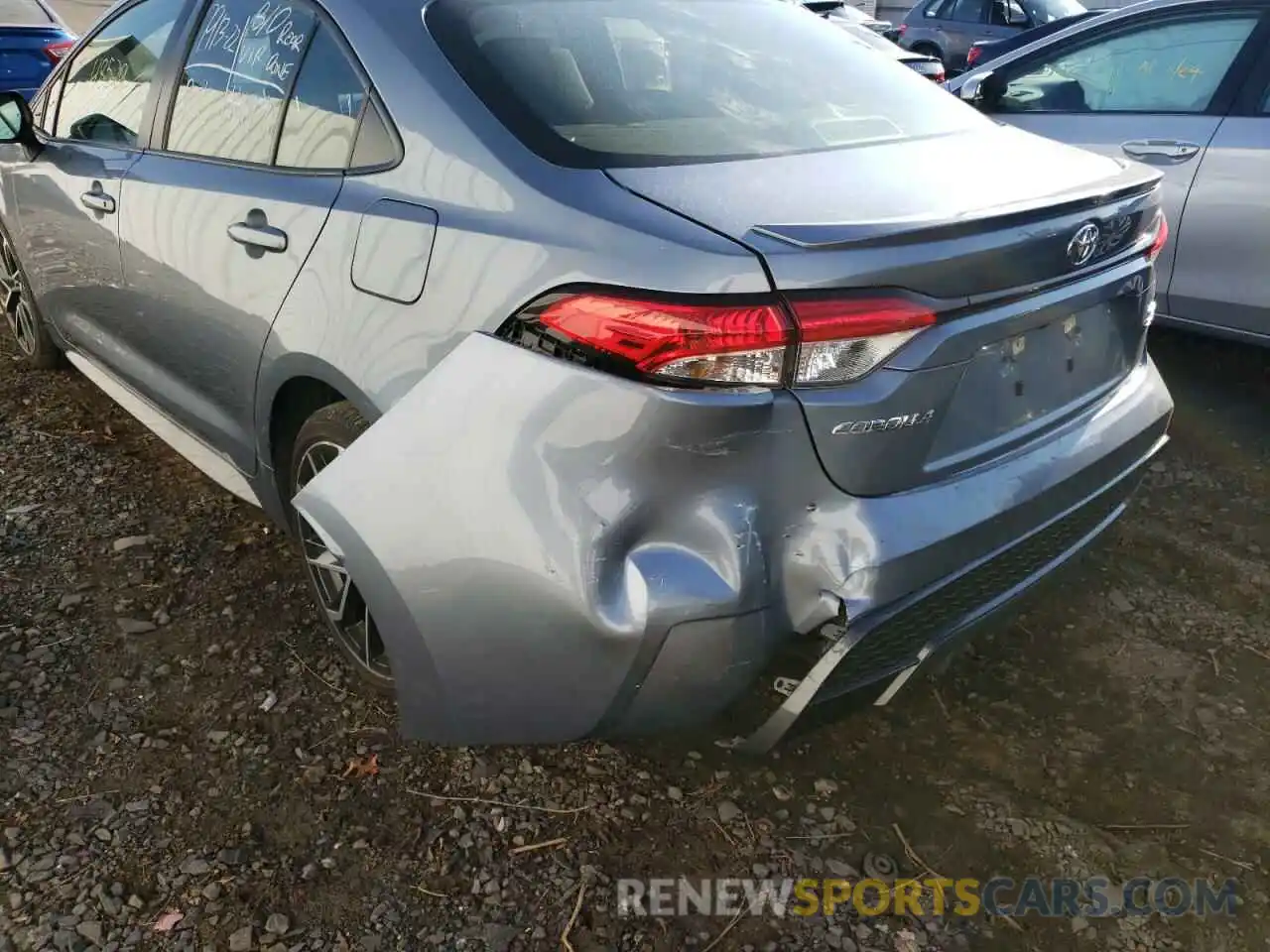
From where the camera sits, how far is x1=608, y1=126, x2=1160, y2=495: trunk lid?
1623 mm

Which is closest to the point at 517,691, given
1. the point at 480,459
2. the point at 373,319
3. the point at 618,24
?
the point at 480,459

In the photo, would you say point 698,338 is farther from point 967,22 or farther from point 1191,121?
point 967,22

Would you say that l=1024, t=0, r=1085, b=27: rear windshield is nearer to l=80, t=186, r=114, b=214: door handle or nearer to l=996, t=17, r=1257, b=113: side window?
l=996, t=17, r=1257, b=113: side window

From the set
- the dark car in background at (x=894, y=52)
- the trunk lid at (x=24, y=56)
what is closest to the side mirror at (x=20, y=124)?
the dark car in background at (x=894, y=52)

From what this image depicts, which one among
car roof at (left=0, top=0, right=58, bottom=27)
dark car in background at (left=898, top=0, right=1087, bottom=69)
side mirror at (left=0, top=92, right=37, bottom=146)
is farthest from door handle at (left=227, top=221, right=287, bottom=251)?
dark car in background at (left=898, top=0, right=1087, bottom=69)

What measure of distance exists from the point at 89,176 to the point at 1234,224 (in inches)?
154

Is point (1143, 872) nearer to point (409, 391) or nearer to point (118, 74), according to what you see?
point (409, 391)

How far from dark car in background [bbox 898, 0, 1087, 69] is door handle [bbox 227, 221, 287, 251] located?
477 inches

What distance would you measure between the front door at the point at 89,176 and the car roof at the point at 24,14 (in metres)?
5.22

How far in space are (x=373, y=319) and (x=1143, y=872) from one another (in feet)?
6.01

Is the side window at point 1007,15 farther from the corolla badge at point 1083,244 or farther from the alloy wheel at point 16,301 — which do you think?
the corolla badge at point 1083,244

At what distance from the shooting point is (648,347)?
1.59 metres

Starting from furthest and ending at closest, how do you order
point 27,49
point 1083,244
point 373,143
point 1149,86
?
1. point 27,49
2. point 1149,86
3. point 373,143
4. point 1083,244

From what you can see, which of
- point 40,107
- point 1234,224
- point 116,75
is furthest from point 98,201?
point 1234,224
